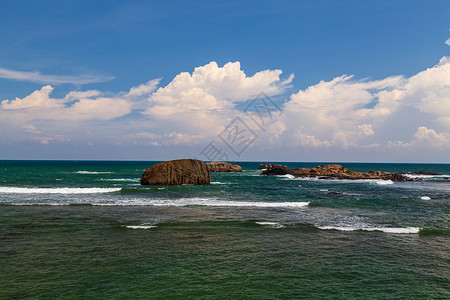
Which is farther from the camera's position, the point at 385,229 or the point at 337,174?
the point at 337,174

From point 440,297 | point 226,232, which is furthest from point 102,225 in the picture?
point 440,297

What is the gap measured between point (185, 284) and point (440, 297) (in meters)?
9.05

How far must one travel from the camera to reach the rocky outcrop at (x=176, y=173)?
2020 inches

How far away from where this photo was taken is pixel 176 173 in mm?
51906

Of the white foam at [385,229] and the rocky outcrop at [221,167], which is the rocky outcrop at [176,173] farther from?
the rocky outcrop at [221,167]

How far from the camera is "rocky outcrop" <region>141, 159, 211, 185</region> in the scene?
5131cm

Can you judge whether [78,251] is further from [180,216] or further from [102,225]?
[180,216]

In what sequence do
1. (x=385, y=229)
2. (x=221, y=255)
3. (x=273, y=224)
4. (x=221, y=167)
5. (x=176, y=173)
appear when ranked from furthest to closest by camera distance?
(x=221, y=167), (x=176, y=173), (x=273, y=224), (x=385, y=229), (x=221, y=255)

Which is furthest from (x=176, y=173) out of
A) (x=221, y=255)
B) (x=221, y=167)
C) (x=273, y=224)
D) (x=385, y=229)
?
(x=221, y=167)

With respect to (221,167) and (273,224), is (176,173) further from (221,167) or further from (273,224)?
(221,167)

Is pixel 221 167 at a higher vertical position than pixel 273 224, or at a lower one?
higher

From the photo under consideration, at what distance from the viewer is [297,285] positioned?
10.9 meters

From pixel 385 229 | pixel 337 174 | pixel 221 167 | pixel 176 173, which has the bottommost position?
pixel 385 229

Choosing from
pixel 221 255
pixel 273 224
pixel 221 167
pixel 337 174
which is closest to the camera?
pixel 221 255
